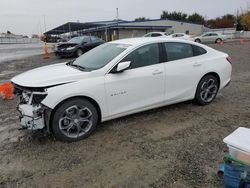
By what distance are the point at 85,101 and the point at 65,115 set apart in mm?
384

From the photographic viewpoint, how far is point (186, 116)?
5258mm

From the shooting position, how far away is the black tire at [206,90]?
5703 millimetres

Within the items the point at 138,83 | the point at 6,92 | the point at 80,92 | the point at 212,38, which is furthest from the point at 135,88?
the point at 212,38

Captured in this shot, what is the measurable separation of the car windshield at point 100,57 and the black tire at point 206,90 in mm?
1933

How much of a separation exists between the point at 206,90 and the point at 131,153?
2.79 m

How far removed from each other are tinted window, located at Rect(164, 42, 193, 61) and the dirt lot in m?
1.15

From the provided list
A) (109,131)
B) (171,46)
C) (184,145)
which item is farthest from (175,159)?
(171,46)

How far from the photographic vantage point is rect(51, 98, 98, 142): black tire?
13.3 ft

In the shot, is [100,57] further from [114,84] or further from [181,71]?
[181,71]

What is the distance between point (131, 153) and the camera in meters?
3.83

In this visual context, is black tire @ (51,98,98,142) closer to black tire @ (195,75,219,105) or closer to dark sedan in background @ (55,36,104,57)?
black tire @ (195,75,219,105)

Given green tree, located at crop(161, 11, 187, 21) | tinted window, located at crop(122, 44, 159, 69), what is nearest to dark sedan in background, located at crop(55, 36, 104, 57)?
tinted window, located at crop(122, 44, 159, 69)

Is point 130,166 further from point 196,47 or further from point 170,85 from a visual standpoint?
point 196,47

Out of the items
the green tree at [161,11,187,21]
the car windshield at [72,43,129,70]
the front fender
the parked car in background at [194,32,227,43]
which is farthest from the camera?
the green tree at [161,11,187,21]
